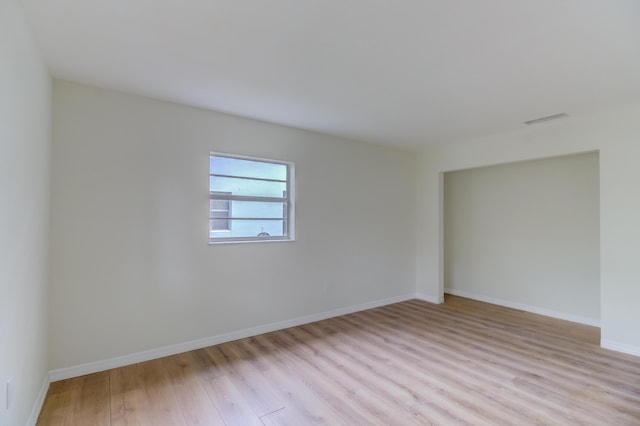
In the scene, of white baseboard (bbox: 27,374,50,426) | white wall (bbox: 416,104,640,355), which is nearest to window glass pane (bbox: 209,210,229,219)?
white baseboard (bbox: 27,374,50,426)

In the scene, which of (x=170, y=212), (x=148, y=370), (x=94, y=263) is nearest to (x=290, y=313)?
(x=148, y=370)

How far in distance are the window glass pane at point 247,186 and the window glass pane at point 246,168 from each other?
7cm

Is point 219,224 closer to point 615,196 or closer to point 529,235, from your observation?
point 615,196

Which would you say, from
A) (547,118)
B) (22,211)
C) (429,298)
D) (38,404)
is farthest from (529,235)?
(38,404)

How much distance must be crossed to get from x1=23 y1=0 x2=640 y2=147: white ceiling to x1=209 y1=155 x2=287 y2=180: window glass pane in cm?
56

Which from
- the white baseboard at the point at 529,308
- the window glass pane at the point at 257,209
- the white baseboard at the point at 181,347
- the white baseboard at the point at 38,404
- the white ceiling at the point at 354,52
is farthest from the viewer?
the white baseboard at the point at 529,308

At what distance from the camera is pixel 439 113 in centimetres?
334

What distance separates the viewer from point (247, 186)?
359 centimetres

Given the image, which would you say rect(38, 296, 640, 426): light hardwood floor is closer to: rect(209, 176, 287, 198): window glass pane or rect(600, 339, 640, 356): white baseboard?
rect(600, 339, 640, 356): white baseboard

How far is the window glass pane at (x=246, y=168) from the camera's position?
11.1 ft

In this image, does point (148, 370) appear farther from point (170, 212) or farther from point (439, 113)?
point (439, 113)

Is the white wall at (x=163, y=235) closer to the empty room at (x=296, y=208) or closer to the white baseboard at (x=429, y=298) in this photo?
the empty room at (x=296, y=208)

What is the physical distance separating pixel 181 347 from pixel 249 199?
1670 millimetres

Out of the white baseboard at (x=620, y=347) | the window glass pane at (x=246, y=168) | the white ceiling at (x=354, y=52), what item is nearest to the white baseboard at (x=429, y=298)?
the white baseboard at (x=620, y=347)
